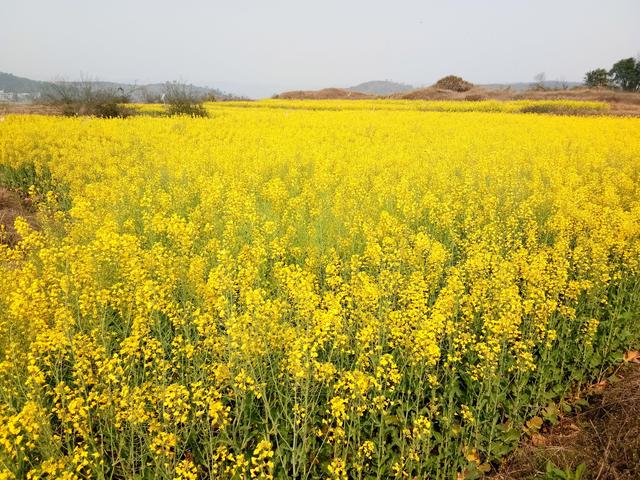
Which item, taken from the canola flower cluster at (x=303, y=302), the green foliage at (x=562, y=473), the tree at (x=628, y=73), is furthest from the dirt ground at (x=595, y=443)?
the tree at (x=628, y=73)

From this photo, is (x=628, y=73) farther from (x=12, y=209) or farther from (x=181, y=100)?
(x=12, y=209)

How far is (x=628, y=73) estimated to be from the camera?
55031mm

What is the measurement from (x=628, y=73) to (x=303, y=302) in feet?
230

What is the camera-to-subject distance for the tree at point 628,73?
54.7m

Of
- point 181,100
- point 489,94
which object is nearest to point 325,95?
point 489,94

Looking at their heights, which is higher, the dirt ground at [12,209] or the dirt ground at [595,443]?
the dirt ground at [12,209]

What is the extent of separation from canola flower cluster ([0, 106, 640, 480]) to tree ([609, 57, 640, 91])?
181ft

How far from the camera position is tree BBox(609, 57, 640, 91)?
5469 centimetres

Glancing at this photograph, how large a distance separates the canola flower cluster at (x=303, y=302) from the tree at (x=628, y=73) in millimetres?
55308

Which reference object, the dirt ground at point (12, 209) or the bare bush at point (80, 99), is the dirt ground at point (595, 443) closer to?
the dirt ground at point (12, 209)

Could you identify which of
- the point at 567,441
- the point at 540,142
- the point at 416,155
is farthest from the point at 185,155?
the point at 540,142

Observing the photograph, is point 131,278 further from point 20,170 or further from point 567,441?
point 20,170

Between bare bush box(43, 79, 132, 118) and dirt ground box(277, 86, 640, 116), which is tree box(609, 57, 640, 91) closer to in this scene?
dirt ground box(277, 86, 640, 116)

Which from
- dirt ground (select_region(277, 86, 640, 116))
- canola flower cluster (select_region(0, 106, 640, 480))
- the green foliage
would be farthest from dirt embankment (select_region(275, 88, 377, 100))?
the green foliage
